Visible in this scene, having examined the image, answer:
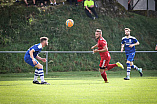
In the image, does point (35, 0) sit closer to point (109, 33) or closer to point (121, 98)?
point (109, 33)

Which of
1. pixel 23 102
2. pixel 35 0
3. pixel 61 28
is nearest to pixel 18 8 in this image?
pixel 35 0

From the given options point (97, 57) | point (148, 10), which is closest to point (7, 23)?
point (97, 57)

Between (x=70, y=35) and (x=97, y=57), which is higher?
(x=70, y=35)

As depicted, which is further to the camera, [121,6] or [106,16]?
[121,6]

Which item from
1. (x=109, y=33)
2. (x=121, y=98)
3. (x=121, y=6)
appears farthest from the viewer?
(x=121, y=6)

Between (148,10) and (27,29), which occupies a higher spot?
(148,10)

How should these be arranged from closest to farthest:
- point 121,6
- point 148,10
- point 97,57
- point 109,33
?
point 97,57
point 109,33
point 121,6
point 148,10

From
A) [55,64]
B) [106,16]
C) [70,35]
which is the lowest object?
[55,64]

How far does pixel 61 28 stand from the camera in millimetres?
21172

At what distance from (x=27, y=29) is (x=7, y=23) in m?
1.56

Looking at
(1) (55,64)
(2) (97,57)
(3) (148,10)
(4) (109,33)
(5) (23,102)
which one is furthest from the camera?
(3) (148,10)

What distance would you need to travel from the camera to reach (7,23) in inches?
819

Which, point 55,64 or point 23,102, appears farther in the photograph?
point 55,64

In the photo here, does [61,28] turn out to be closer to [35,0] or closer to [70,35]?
[70,35]
